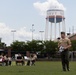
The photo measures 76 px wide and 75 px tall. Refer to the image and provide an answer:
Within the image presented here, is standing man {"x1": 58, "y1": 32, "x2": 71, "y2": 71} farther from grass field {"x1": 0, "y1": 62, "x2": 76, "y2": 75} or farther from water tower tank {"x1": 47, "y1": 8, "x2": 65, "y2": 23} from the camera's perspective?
water tower tank {"x1": 47, "y1": 8, "x2": 65, "y2": 23}

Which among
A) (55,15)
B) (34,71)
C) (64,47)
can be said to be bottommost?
(34,71)

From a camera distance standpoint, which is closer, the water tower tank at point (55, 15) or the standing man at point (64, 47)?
the standing man at point (64, 47)

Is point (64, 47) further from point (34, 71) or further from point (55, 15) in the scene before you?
point (55, 15)

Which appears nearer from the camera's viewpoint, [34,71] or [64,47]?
[64,47]

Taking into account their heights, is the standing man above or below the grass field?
above

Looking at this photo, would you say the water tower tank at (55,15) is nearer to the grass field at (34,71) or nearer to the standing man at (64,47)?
the grass field at (34,71)

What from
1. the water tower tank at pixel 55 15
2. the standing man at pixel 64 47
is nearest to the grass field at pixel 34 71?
the standing man at pixel 64 47

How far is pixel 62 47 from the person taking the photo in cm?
Result: 1506

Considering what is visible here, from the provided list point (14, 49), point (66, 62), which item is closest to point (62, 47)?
point (66, 62)

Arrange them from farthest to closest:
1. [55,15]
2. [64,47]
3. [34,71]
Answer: [55,15] < [34,71] < [64,47]

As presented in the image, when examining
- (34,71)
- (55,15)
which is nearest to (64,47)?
(34,71)

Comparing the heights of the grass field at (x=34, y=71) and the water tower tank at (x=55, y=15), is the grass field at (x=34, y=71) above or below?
below

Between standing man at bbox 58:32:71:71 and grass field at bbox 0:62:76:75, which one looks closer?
grass field at bbox 0:62:76:75

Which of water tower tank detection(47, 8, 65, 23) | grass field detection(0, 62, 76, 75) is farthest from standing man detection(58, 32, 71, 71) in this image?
water tower tank detection(47, 8, 65, 23)
